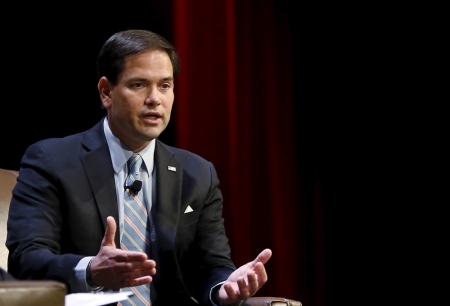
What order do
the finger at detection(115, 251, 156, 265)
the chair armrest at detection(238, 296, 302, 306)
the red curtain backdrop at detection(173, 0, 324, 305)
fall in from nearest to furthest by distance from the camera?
the finger at detection(115, 251, 156, 265) < the chair armrest at detection(238, 296, 302, 306) < the red curtain backdrop at detection(173, 0, 324, 305)

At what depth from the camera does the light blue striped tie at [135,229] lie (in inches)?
80.3

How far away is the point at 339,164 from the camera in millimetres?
2947

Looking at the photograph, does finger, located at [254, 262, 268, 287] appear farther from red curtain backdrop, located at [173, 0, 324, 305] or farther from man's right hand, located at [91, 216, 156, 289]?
red curtain backdrop, located at [173, 0, 324, 305]

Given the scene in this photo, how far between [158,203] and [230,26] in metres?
1.05

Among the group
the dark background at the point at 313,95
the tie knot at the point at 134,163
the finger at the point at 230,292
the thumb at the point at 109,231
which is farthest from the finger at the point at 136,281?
the dark background at the point at 313,95

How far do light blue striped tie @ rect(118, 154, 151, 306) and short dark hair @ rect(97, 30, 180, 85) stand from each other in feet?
1.09

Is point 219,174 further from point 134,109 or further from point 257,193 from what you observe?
point 134,109

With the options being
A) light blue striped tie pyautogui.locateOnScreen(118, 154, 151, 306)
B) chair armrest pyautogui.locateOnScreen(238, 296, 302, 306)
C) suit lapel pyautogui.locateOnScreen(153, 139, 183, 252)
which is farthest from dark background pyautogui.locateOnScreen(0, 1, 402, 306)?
chair armrest pyautogui.locateOnScreen(238, 296, 302, 306)

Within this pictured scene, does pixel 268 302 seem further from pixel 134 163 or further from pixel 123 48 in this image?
pixel 123 48

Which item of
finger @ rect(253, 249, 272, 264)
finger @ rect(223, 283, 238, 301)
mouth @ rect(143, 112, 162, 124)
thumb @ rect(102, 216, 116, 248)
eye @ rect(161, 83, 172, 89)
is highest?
eye @ rect(161, 83, 172, 89)

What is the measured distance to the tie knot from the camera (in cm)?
216

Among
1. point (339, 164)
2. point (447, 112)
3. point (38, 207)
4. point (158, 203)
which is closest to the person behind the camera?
point (38, 207)

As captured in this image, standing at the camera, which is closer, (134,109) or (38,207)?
(38,207)

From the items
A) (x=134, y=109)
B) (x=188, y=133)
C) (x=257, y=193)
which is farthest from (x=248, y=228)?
Answer: (x=134, y=109)
